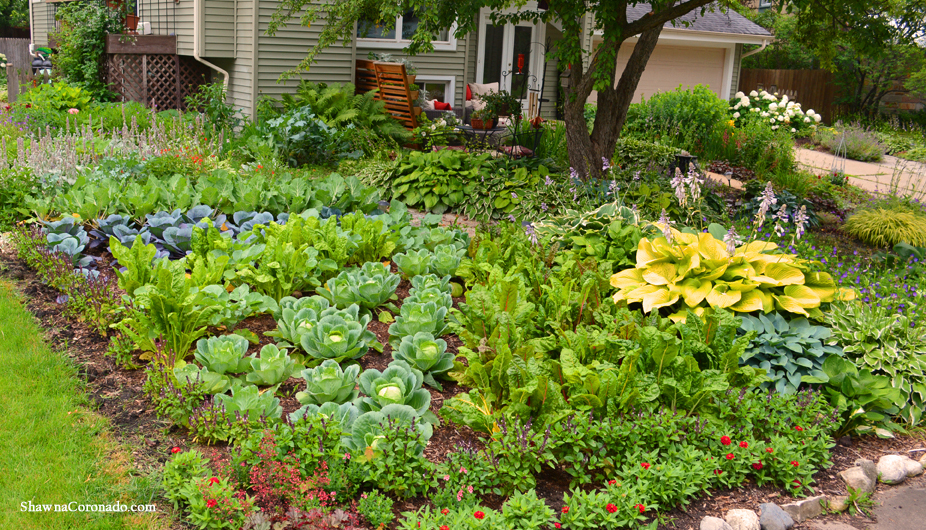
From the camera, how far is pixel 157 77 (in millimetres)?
11328

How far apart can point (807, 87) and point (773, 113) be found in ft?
24.6

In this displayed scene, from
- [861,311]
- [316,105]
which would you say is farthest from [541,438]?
[316,105]

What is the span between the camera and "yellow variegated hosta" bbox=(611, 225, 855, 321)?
379 centimetres

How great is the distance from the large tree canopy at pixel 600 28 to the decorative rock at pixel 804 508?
3.92 m

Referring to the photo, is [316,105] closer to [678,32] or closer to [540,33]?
[540,33]

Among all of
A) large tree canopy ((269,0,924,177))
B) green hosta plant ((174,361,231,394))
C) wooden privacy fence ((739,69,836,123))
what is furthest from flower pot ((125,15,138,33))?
wooden privacy fence ((739,69,836,123))

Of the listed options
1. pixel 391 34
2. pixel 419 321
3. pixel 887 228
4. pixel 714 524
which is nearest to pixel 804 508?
pixel 714 524

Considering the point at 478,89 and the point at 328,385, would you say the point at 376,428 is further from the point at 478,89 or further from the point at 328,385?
the point at 478,89

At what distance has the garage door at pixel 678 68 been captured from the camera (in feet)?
58.9

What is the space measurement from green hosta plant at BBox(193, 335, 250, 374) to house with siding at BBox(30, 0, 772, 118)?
199 inches

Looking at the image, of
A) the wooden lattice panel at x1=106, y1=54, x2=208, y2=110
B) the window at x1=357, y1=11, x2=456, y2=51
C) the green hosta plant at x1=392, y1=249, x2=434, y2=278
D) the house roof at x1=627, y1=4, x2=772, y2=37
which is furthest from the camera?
the house roof at x1=627, y1=4, x2=772, y2=37

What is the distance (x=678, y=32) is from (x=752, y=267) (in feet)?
47.3

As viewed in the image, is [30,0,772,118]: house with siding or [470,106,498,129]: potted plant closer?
[30,0,772,118]: house with siding

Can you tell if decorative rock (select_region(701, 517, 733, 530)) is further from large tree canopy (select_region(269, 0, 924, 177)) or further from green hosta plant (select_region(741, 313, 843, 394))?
large tree canopy (select_region(269, 0, 924, 177))
